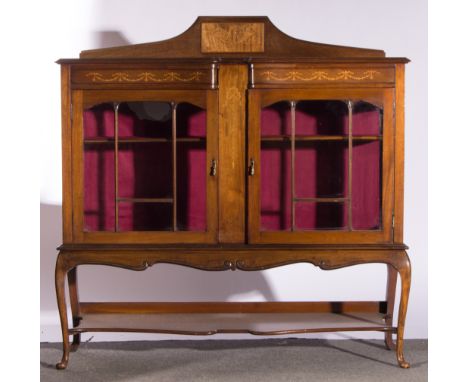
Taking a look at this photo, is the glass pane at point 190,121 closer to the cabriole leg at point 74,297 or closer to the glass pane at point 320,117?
the glass pane at point 320,117

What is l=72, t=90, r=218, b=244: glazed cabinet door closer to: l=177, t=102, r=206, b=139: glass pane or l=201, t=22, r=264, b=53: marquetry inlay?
l=177, t=102, r=206, b=139: glass pane

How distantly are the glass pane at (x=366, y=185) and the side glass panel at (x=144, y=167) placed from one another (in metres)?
0.61

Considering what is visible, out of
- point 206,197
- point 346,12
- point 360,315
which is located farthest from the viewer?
point 346,12

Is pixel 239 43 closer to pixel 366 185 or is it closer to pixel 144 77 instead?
pixel 144 77

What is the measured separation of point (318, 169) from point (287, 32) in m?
0.92

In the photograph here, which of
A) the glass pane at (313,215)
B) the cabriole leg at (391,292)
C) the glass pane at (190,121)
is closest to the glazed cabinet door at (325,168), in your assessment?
the glass pane at (313,215)

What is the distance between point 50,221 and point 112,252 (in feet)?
2.69

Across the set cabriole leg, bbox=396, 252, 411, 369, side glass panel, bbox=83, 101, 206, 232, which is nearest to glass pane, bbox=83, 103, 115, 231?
side glass panel, bbox=83, 101, 206, 232

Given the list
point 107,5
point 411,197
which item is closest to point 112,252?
point 107,5

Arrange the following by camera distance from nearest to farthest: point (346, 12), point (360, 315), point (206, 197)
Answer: point (206, 197) → point (360, 315) → point (346, 12)

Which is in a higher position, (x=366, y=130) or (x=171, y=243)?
(x=366, y=130)

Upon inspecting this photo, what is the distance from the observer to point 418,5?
331 centimetres

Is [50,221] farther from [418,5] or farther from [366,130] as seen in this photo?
[418,5]

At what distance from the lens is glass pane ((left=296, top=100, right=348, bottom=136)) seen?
8.80ft
